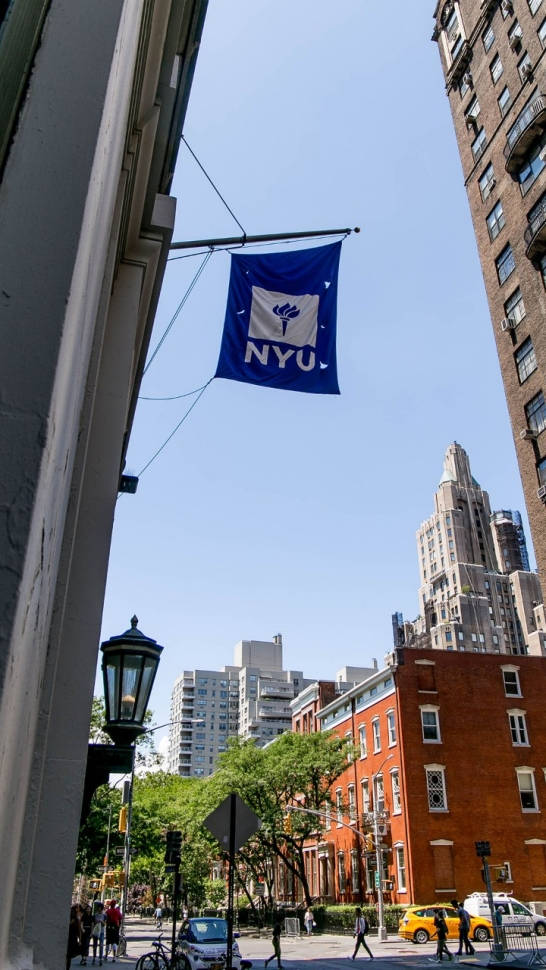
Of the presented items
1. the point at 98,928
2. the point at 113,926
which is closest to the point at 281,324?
the point at 113,926

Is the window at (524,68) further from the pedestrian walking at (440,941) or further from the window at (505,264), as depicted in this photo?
the pedestrian walking at (440,941)

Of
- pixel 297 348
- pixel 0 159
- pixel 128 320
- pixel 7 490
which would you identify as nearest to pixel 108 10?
pixel 0 159

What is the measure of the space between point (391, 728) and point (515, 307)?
2627cm

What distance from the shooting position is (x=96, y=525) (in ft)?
15.0

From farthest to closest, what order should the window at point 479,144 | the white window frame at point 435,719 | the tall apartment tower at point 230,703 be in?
the tall apartment tower at point 230,703, the white window frame at point 435,719, the window at point 479,144

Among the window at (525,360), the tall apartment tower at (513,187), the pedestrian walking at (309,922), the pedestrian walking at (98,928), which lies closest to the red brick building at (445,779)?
the pedestrian walking at (309,922)

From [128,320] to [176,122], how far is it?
237 cm

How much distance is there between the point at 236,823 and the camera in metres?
9.45

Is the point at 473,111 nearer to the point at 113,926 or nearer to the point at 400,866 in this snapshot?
the point at 113,926

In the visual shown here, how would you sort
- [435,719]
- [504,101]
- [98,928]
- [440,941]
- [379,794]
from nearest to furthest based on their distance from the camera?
[440,941]
[98,928]
[504,101]
[435,719]
[379,794]

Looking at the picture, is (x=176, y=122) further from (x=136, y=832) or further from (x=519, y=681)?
(x=136, y=832)

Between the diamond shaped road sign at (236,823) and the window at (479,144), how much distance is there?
3170cm

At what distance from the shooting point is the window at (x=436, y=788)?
135 ft

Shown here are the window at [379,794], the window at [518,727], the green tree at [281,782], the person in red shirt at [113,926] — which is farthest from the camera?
the window at [518,727]
